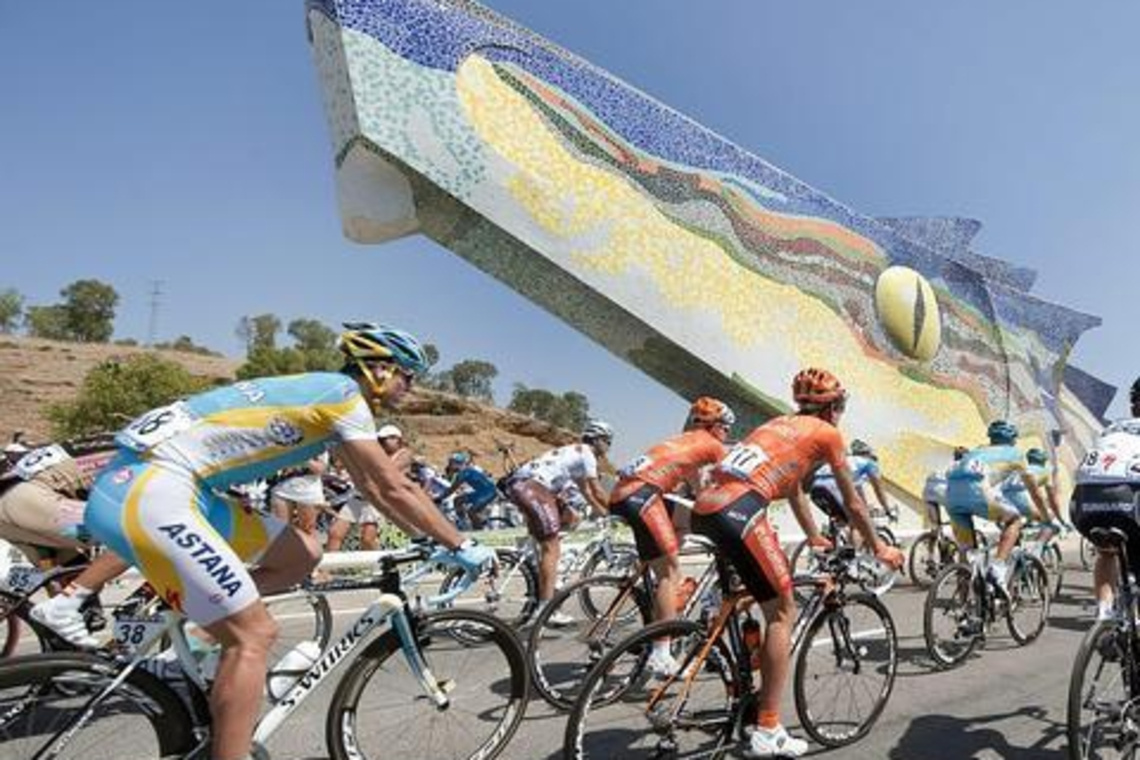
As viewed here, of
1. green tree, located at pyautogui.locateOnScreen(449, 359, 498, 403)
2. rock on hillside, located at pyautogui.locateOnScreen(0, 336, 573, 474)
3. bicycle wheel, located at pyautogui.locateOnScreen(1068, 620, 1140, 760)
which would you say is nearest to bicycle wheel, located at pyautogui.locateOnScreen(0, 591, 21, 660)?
bicycle wheel, located at pyautogui.locateOnScreen(1068, 620, 1140, 760)

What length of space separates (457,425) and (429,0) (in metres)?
41.7

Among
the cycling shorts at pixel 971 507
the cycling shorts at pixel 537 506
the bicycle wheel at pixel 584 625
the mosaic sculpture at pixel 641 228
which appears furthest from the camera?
the mosaic sculpture at pixel 641 228

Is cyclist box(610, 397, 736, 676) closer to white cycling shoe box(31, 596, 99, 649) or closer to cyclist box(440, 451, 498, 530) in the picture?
white cycling shoe box(31, 596, 99, 649)

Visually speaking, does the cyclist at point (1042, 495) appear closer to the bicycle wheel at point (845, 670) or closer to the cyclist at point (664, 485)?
the cyclist at point (664, 485)

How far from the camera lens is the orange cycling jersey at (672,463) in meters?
6.02

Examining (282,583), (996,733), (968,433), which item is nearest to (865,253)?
(968,433)

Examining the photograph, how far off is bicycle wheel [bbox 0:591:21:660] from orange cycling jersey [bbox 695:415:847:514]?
384 centimetres

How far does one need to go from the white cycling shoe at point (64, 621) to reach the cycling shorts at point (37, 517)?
1.23 metres

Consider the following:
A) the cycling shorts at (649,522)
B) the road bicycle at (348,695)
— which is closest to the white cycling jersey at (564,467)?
the cycling shorts at (649,522)

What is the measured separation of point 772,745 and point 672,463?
236 cm

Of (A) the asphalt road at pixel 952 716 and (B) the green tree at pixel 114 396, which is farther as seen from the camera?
A: (B) the green tree at pixel 114 396

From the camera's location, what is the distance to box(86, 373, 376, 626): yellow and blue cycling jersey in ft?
10.5

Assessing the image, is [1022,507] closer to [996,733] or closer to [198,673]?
[996,733]

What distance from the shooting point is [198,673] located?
3311mm
